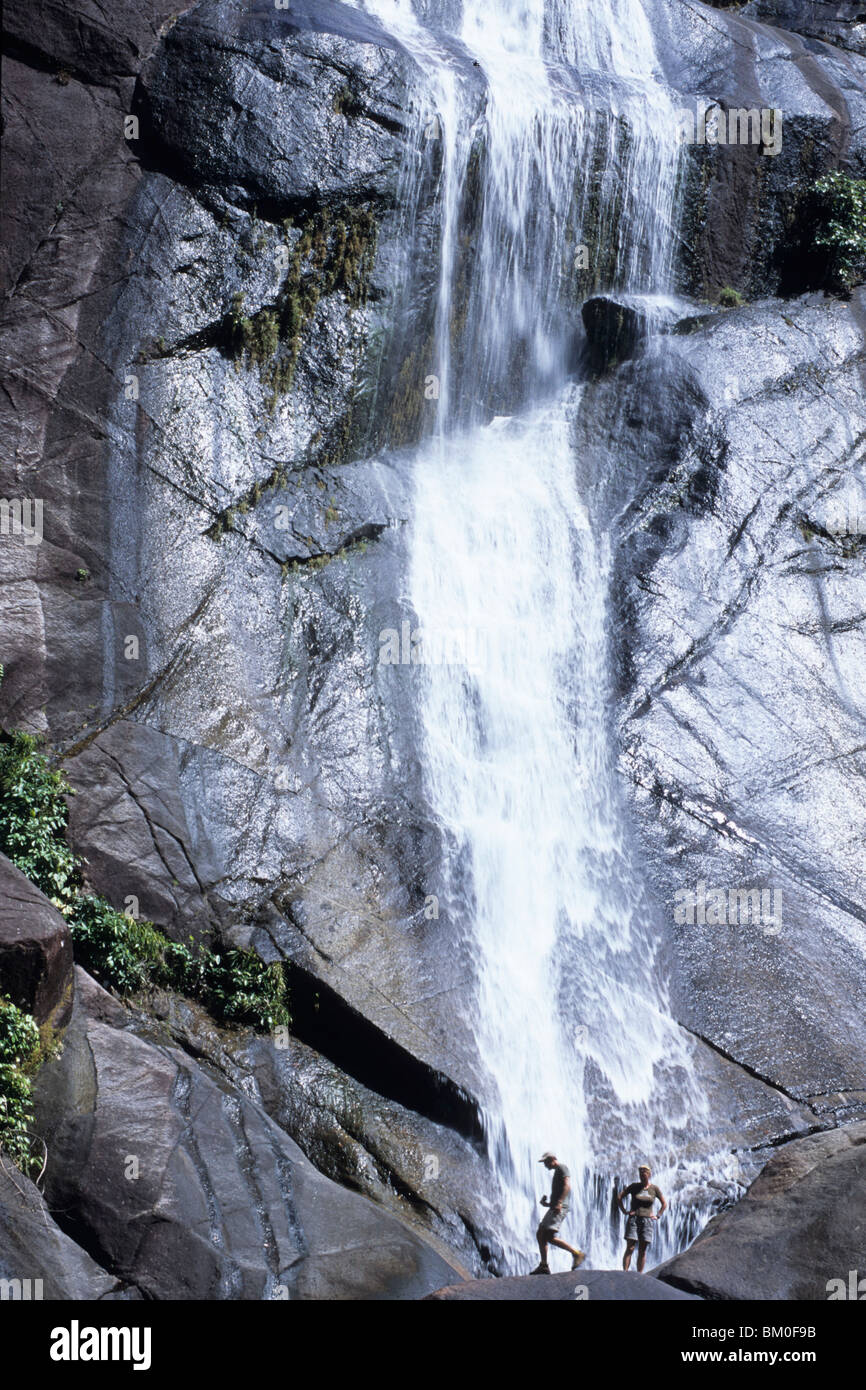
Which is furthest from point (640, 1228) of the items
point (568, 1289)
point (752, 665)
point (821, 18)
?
point (821, 18)

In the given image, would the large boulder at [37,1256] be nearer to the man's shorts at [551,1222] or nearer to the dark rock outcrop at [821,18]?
the man's shorts at [551,1222]

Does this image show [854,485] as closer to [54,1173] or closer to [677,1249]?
[677,1249]

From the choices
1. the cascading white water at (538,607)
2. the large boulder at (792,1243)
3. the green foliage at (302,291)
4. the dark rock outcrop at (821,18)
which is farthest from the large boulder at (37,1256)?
the dark rock outcrop at (821,18)

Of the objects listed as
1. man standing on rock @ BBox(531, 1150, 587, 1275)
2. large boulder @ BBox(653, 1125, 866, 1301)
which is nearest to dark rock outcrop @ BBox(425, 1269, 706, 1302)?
large boulder @ BBox(653, 1125, 866, 1301)

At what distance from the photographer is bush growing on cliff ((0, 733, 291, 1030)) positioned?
927 cm

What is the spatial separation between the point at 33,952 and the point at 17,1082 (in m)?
0.81

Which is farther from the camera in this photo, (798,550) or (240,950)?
(798,550)

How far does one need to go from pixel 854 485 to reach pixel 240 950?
29.0 feet

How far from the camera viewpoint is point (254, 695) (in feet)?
36.4

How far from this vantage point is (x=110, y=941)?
9.29 m

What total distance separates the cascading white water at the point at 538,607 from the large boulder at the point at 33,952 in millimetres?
3368

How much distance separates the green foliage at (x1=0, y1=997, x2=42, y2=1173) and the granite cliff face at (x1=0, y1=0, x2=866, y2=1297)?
0.69ft

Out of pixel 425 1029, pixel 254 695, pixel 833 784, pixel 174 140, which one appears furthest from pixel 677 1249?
pixel 174 140
